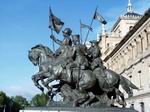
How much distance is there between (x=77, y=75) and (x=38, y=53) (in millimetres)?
2703

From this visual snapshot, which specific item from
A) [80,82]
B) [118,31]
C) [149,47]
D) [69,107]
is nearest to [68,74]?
[80,82]

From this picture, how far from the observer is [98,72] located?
1967cm

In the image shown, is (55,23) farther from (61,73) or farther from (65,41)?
(61,73)

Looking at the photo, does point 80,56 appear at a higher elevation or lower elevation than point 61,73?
higher

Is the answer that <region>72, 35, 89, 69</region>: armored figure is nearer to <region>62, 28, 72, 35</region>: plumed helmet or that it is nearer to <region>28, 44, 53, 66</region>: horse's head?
<region>62, 28, 72, 35</region>: plumed helmet

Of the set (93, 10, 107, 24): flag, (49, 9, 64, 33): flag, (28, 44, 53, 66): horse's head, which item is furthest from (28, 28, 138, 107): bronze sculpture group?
(93, 10, 107, 24): flag

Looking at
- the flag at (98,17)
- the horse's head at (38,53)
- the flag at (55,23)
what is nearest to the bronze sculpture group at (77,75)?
the horse's head at (38,53)

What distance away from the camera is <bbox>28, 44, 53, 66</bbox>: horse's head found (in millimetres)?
20322

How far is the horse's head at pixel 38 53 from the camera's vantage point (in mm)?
20322

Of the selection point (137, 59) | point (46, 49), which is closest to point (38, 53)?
point (46, 49)

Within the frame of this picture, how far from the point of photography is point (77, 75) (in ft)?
62.5

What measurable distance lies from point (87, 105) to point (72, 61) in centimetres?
224

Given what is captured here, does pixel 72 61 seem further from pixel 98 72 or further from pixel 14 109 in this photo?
pixel 14 109

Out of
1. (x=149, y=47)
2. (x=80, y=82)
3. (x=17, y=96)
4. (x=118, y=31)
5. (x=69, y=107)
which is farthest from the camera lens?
(x=17, y=96)
